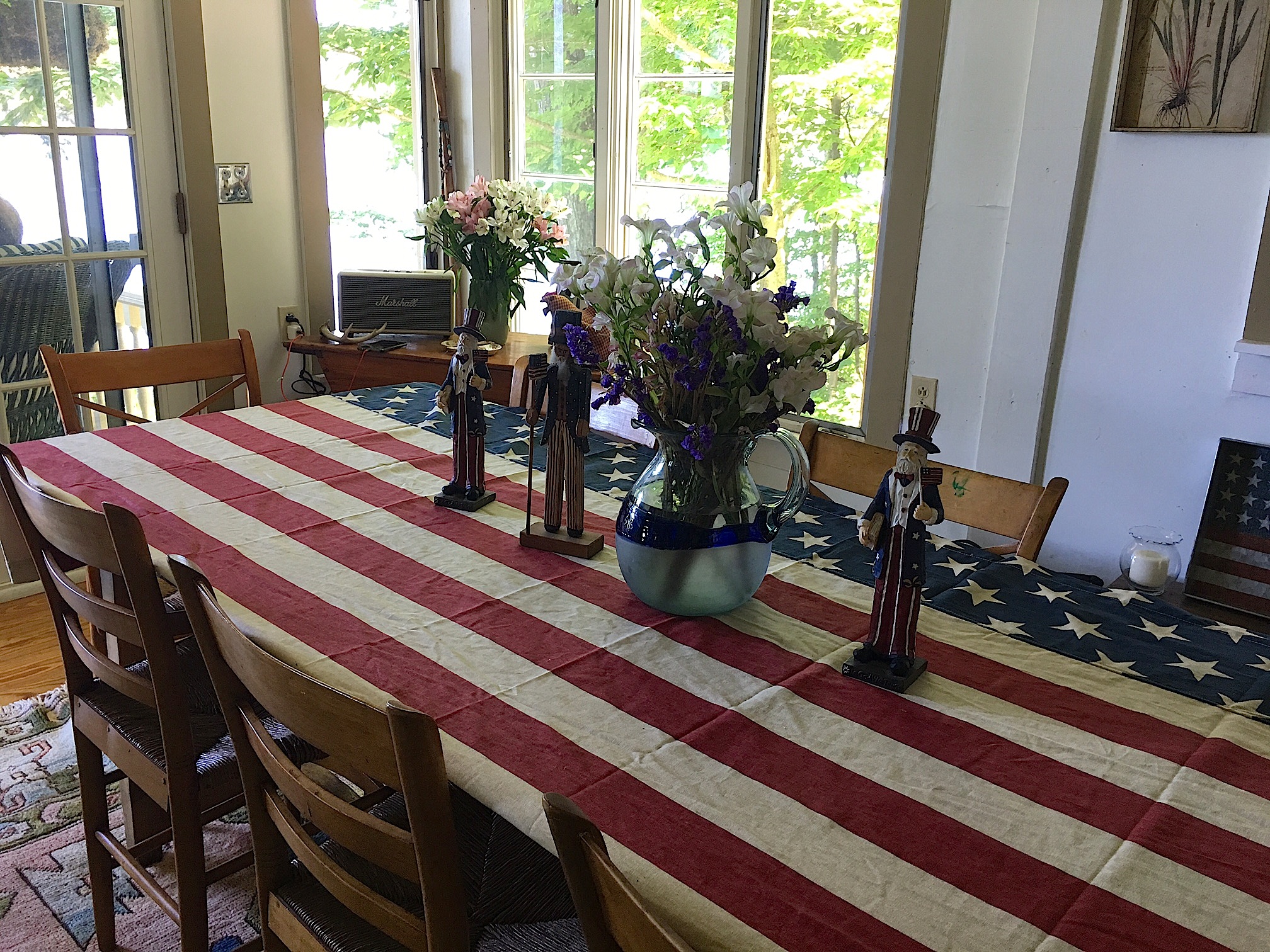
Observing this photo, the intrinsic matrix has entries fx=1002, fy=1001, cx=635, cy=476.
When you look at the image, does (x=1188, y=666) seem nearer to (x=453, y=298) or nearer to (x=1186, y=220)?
(x=1186, y=220)

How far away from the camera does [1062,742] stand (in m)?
1.13

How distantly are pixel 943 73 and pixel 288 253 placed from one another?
2177mm

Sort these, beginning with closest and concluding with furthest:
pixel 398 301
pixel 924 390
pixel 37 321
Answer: pixel 924 390 < pixel 37 321 < pixel 398 301

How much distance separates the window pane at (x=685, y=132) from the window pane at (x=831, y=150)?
168 mm

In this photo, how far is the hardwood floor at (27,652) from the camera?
2576mm

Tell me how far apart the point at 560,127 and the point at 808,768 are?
116 inches

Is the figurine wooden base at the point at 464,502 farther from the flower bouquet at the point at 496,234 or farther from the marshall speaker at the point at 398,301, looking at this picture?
the marshall speaker at the point at 398,301

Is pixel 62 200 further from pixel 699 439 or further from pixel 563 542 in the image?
pixel 699 439

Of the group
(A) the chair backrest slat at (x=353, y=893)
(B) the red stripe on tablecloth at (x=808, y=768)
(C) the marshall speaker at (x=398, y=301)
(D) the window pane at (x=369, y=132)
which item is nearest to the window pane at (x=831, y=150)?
(C) the marshall speaker at (x=398, y=301)

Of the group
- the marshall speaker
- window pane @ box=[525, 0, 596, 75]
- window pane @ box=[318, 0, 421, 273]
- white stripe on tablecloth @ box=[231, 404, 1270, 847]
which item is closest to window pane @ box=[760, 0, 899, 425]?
window pane @ box=[525, 0, 596, 75]

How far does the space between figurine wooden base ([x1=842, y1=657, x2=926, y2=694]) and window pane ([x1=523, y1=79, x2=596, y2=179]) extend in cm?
A: 258

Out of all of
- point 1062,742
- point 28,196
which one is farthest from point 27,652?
point 1062,742

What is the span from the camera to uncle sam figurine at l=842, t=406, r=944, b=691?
120 centimetres

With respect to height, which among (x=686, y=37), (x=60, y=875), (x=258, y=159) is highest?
(x=686, y=37)
